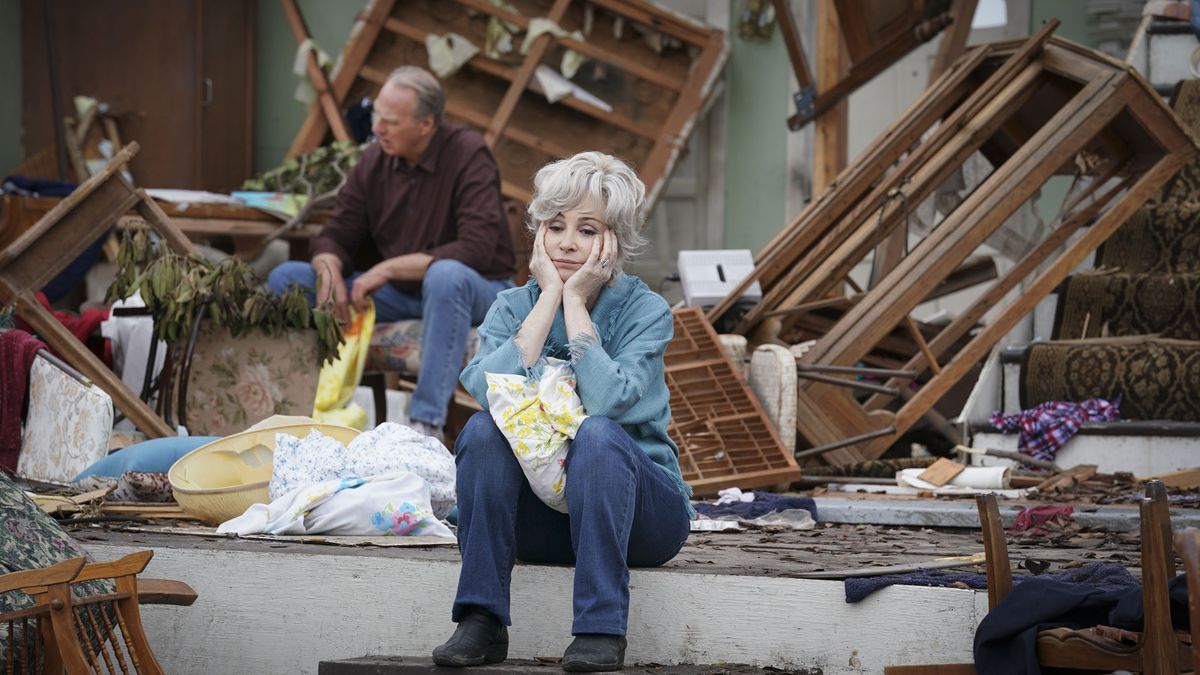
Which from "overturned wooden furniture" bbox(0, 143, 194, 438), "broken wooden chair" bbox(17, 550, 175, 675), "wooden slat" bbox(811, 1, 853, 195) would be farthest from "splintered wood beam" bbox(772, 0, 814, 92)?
"broken wooden chair" bbox(17, 550, 175, 675)

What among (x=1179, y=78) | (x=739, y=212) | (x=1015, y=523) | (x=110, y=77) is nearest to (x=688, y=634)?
(x=1015, y=523)

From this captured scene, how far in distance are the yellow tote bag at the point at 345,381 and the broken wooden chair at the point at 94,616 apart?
239 centimetres

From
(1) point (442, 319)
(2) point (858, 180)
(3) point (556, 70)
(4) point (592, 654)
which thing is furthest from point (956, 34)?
(4) point (592, 654)

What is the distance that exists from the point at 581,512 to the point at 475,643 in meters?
0.34

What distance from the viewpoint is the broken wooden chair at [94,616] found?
295 cm

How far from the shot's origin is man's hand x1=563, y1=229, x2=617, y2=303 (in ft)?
11.4

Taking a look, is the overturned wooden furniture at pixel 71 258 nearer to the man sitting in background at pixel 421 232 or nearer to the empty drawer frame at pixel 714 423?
the man sitting in background at pixel 421 232

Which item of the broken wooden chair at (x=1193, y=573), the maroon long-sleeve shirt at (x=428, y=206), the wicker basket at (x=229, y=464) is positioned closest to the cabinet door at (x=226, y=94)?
the maroon long-sleeve shirt at (x=428, y=206)

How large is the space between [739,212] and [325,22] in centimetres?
275

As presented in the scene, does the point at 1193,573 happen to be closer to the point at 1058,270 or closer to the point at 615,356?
the point at 615,356

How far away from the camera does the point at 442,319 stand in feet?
19.2

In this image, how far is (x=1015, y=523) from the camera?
4539mm

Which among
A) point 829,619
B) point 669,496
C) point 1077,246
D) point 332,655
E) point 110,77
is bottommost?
point 332,655

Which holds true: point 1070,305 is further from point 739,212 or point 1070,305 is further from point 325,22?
point 325,22
